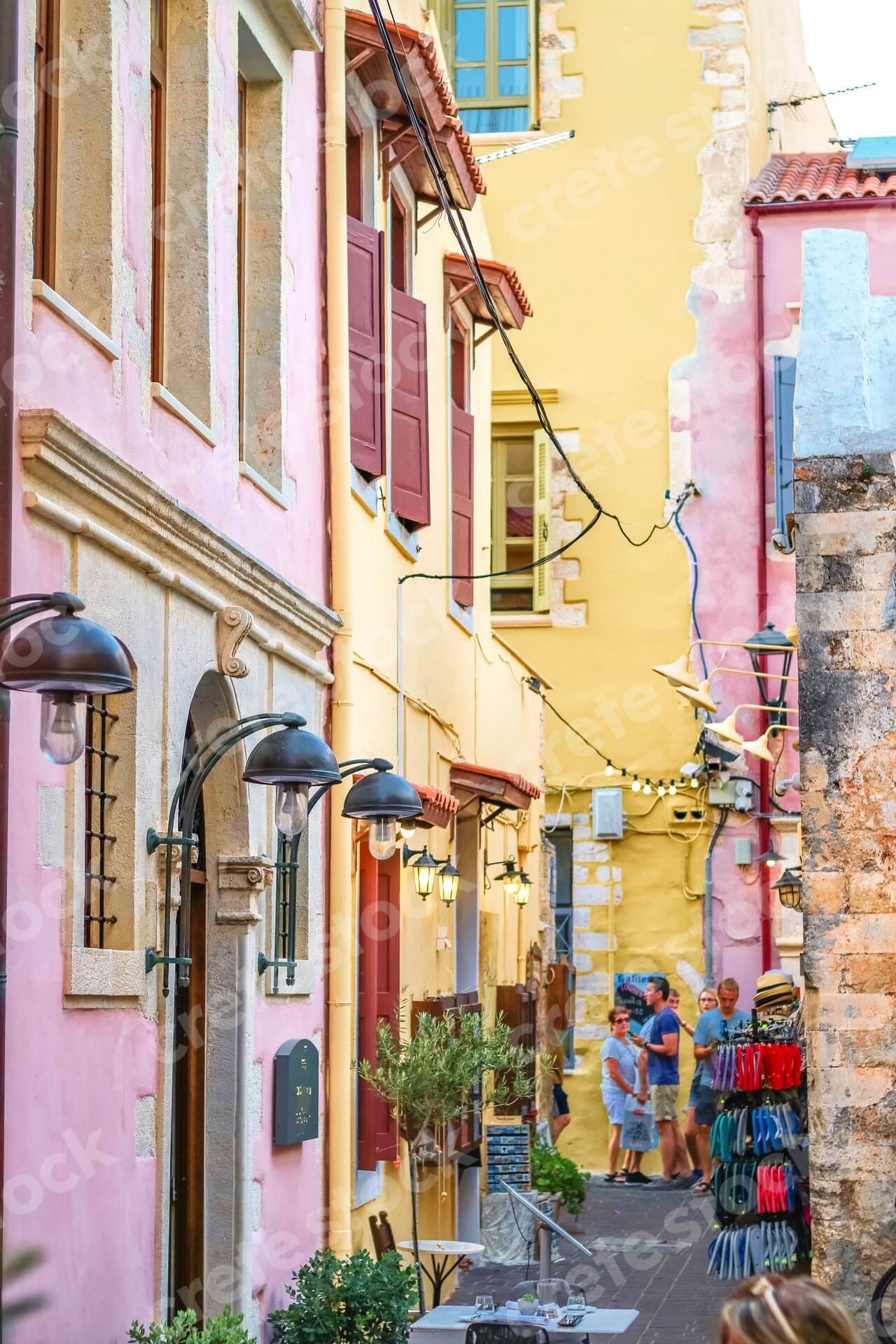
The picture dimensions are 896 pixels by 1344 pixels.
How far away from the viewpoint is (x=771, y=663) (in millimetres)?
19438

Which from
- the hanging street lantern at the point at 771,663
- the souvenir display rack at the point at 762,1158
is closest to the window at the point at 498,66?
the hanging street lantern at the point at 771,663

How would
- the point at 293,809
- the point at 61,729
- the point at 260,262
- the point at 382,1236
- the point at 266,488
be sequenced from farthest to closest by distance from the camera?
1. the point at 382,1236
2. the point at 260,262
3. the point at 266,488
4. the point at 293,809
5. the point at 61,729

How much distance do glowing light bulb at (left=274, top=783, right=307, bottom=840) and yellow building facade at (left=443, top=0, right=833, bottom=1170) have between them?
517 inches

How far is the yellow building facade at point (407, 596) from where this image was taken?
1066 centimetres

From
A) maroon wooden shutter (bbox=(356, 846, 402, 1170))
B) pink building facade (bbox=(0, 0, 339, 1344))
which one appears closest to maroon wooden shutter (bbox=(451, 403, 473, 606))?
maroon wooden shutter (bbox=(356, 846, 402, 1170))

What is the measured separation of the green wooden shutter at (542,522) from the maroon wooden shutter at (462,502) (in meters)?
5.20

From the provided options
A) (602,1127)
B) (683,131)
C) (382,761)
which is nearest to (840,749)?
(382,761)

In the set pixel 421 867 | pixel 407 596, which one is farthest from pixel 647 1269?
pixel 407 596

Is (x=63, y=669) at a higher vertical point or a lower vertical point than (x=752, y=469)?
lower

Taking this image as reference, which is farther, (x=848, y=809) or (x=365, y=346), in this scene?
(x=365, y=346)

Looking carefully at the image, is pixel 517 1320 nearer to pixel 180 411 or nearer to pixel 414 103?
pixel 180 411

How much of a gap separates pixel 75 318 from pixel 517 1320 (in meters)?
4.72

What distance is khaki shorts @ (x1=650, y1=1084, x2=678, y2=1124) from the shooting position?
1862 centimetres

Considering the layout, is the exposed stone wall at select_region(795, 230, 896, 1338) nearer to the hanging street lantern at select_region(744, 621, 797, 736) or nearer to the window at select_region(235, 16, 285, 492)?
the window at select_region(235, 16, 285, 492)
